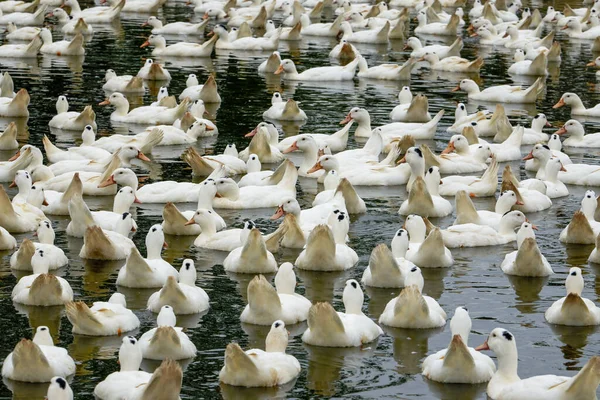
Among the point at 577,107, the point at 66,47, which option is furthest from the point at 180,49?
the point at 577,107

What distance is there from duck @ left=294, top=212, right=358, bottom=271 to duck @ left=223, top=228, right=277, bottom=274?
1.33ft

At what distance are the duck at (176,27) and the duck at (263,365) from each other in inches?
1129

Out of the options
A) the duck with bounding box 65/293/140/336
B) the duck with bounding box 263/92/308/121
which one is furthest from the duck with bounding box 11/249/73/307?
the duck with bounding box 263/92/308/121

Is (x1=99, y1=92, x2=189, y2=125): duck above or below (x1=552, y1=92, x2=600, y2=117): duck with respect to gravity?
below

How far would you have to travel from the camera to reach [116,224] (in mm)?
18016

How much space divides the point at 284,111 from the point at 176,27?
15.0 metres

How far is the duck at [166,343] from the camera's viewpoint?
1315 cm

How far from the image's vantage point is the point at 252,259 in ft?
54.2

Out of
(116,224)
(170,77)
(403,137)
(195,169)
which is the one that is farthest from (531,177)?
(170,77)

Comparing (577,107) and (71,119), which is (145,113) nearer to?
(71,119)

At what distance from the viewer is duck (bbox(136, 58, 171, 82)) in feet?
105

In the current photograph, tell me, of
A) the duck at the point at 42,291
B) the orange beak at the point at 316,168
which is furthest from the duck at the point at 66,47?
the duck at the point at 42,291

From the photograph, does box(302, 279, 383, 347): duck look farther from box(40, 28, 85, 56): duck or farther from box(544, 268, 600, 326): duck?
box(40, 28, 85, 56): duck

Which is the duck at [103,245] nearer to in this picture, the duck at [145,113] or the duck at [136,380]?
the duck at [136,380]
